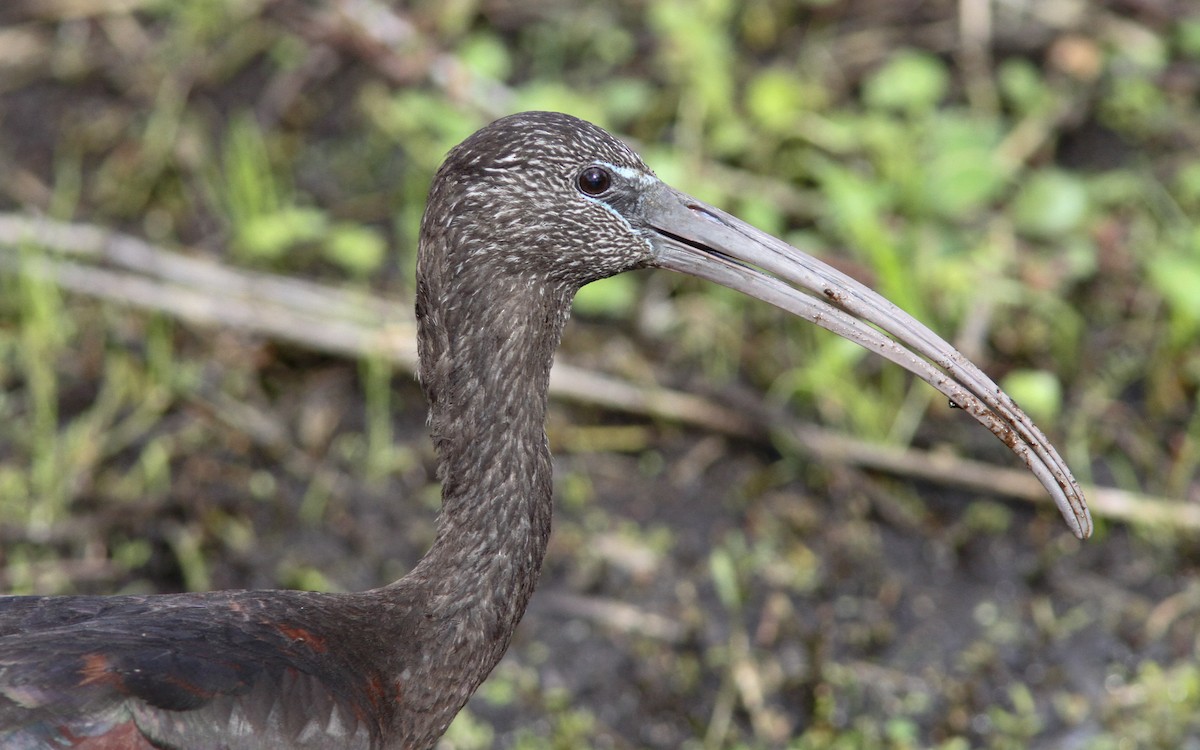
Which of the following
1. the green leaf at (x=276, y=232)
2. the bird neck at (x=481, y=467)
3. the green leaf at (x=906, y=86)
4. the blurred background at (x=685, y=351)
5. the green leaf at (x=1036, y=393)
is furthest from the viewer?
the green leaf at (x=906, y=86)

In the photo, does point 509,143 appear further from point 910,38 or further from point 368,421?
point 910,38

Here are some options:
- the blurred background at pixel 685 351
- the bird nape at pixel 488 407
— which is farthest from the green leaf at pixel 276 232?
the bird nape at pixel 488 407

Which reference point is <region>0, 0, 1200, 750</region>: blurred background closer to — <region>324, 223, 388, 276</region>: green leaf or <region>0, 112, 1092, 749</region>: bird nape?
<region>324, 223, 388, 276</region>: green leaf

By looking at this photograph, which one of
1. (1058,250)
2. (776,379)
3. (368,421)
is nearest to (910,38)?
(1058,250)

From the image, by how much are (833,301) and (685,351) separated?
2222mm

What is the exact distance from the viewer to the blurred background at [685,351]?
4.42 metres

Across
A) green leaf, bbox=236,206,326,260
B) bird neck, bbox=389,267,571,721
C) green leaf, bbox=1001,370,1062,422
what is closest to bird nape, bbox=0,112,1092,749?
bird neck, bbox=389,267,571,721

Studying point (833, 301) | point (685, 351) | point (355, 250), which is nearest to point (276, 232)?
point (355, 250)

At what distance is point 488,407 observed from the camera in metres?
3.09

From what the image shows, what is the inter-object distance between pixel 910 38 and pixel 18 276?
3.39 metres

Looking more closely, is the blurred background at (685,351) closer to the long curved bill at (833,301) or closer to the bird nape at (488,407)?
the bird nape at (488,407)

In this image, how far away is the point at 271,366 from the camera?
5180 millimetres

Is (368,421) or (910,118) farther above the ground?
(910,118)

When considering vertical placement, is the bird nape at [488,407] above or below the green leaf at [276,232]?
above
